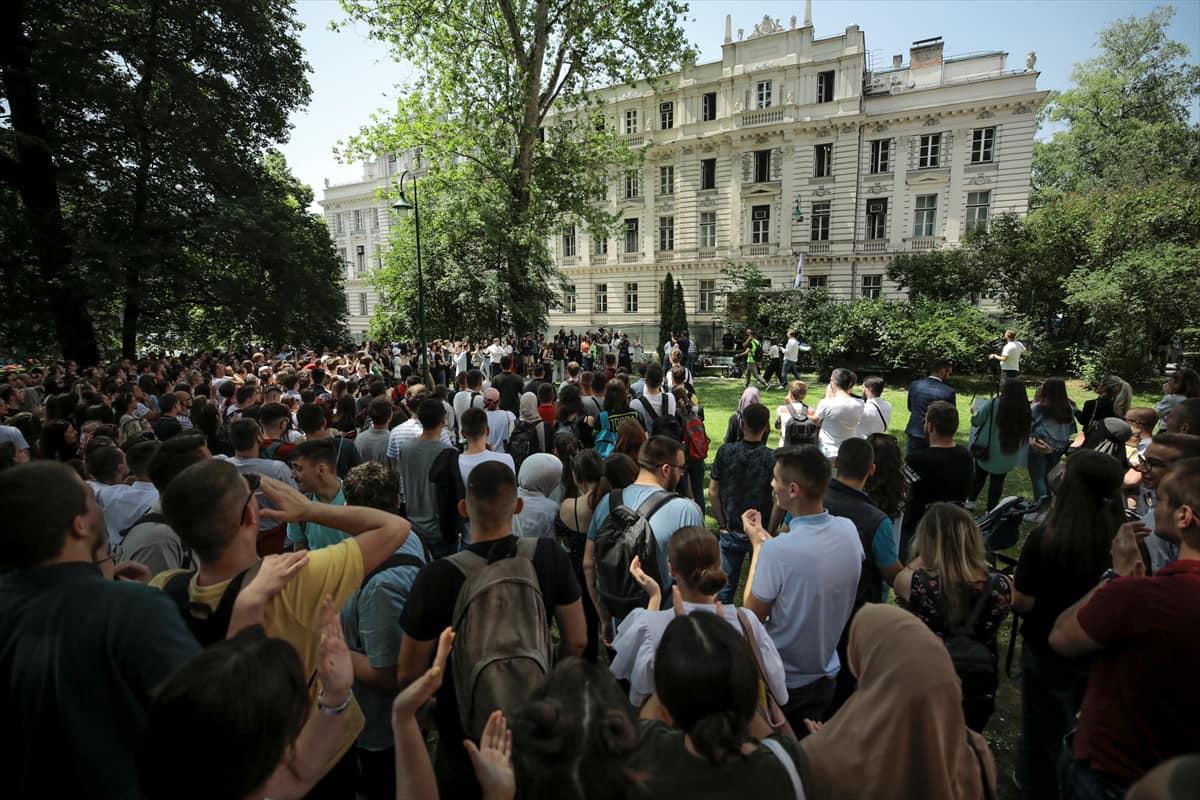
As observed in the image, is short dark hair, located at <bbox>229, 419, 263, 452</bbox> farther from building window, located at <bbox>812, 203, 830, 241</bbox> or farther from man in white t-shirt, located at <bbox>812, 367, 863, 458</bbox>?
building window, located at <bbox>812, 203, 830, 241</bbox>

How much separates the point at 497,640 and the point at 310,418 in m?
3.77

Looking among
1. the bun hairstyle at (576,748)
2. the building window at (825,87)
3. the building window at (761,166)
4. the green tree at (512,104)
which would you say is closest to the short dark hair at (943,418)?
the bun hairstyle at (576,748)

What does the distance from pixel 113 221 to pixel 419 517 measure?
701 inches

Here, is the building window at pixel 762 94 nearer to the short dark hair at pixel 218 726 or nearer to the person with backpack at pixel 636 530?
the person with backpack at pixel 636 530

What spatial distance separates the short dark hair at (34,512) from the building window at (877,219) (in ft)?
121

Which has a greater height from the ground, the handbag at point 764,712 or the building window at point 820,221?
the building window at point 820,221

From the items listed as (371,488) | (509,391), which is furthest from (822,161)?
(371,488)

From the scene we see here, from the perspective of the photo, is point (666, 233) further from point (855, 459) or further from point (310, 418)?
point (855, 459)

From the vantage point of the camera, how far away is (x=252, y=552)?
6.73 ft

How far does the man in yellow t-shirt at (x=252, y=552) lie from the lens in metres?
1.92

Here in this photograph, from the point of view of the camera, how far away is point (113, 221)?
15969 mm

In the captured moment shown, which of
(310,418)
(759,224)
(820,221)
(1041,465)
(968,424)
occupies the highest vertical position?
(759,224)

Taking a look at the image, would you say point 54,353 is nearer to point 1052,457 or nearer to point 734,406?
point 734,406

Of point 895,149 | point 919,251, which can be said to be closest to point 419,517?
point 919,251
